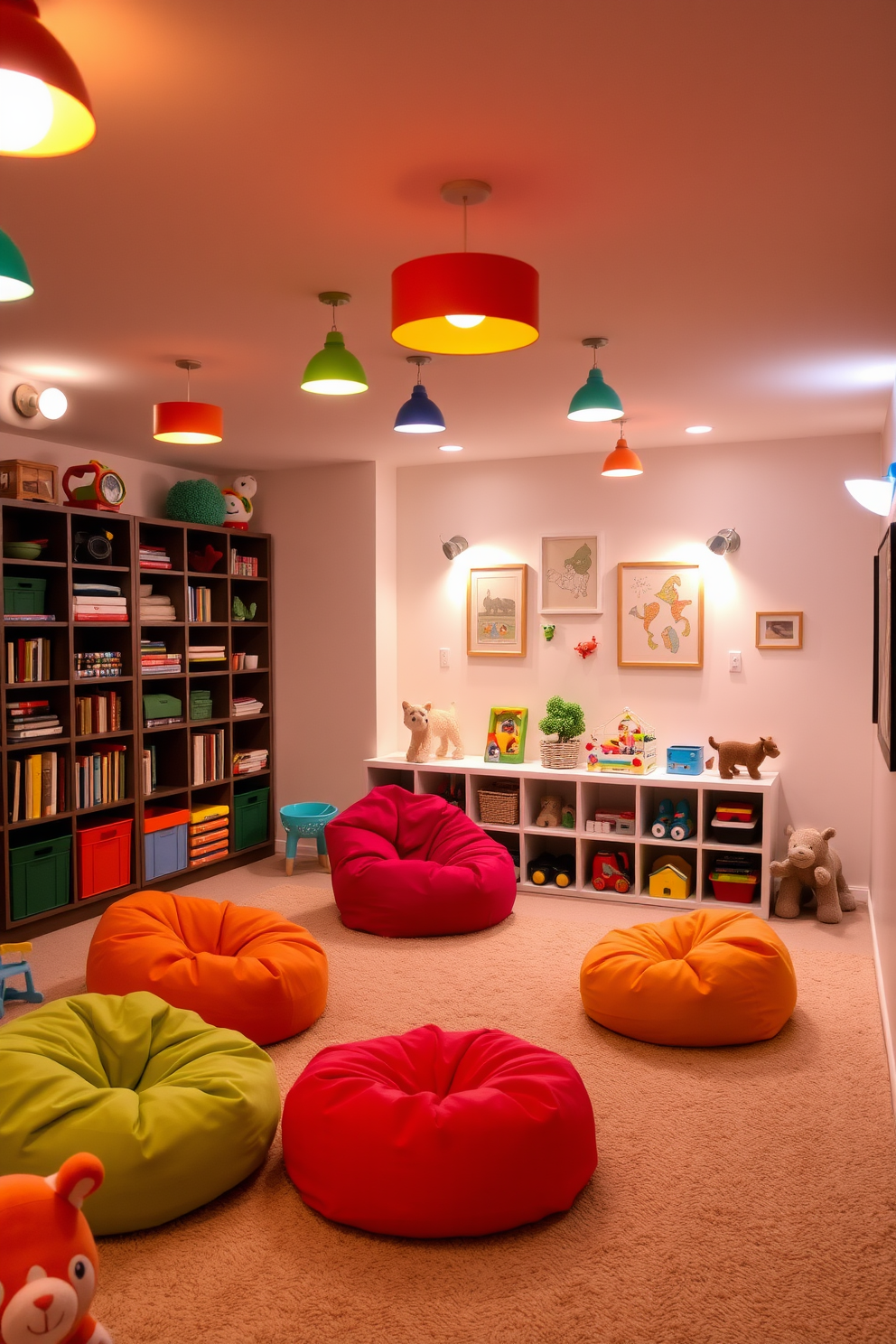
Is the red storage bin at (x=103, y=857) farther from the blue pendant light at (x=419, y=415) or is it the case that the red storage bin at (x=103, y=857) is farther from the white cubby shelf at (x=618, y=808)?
the blue pendant light at (x=419, y=415)

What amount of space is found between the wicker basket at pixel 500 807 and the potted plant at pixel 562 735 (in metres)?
0.27

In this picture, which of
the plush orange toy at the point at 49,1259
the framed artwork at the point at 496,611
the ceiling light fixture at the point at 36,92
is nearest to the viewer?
the ceiling light fixture at the point at 36,92

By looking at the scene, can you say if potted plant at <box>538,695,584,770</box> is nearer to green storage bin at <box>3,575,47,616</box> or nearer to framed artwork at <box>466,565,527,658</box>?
framed artwork at <box>466,565,527,658</box>

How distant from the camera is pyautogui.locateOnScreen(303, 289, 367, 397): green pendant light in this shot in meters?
2.91

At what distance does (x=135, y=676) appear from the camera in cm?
534

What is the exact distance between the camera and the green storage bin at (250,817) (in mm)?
6133

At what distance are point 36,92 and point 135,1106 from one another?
214cm

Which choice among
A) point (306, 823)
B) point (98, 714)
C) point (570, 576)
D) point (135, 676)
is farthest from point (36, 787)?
point (570, 576)

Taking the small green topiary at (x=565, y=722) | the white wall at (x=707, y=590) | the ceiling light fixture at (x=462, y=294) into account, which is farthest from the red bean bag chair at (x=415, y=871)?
the ceiling light fixture at (x=462, y=294)

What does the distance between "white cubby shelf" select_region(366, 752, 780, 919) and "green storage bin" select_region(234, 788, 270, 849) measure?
2.56ft

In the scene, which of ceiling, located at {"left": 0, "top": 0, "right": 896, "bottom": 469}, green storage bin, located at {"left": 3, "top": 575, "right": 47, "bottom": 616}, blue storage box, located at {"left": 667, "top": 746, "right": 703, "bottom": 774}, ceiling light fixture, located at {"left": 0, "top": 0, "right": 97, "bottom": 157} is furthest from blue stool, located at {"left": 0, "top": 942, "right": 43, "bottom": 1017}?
blue storage box, located at {"left": 667, "top": 746, "right": 703, "bottom": 774}

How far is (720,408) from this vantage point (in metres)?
4.58

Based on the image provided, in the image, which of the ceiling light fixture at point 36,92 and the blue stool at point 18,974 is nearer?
the ceiling light fixture at point 36,92

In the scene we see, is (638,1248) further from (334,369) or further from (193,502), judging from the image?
(193,502)
